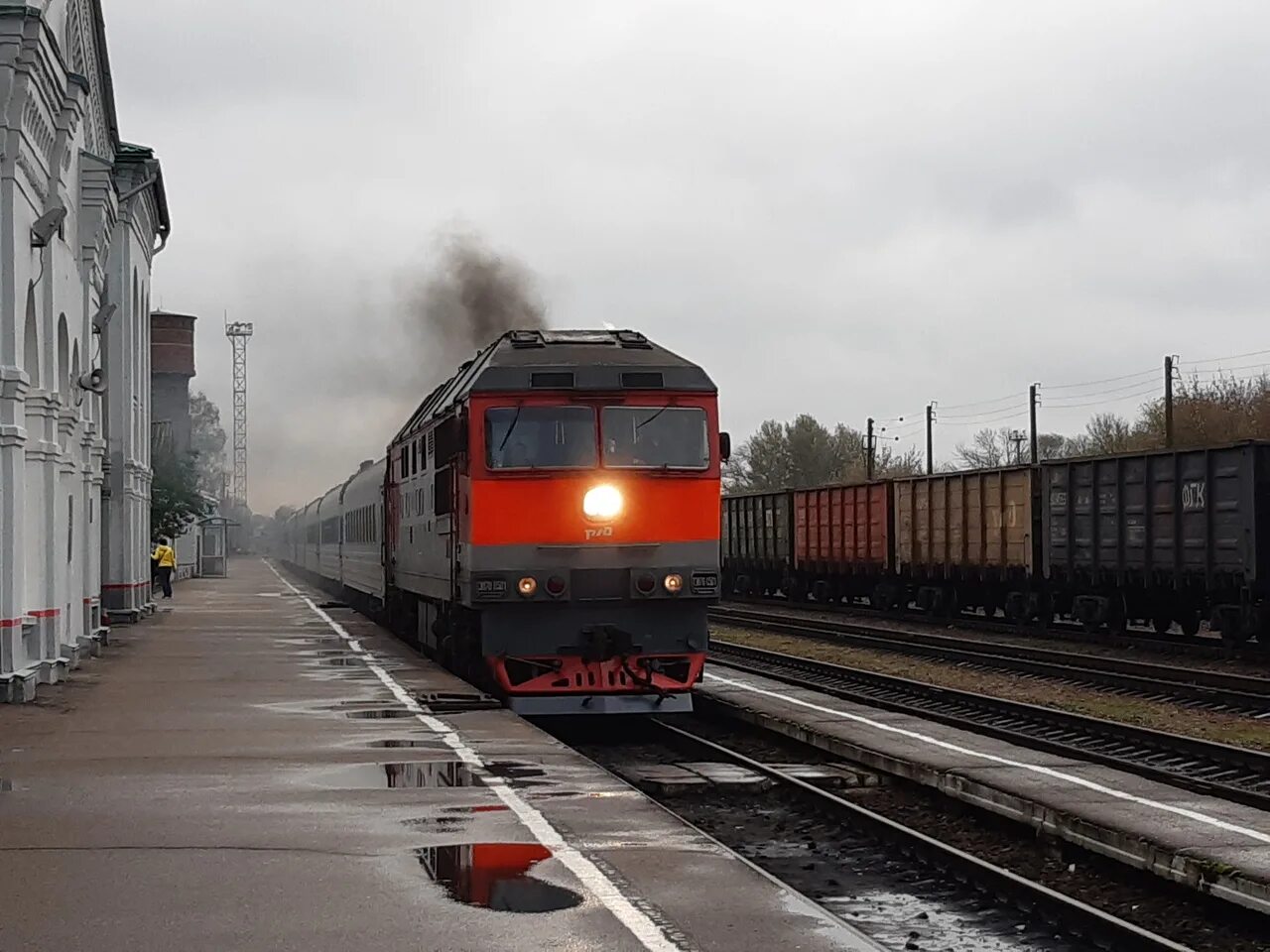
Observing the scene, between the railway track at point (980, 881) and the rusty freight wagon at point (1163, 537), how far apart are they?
38.2 feet

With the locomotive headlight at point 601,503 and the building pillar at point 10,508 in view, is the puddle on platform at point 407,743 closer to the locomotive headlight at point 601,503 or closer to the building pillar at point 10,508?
the locomotive headlight at point 601,503

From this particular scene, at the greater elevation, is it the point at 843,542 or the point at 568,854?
the point at 843,542

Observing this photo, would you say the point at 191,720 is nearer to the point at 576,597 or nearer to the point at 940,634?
the point at 576,597

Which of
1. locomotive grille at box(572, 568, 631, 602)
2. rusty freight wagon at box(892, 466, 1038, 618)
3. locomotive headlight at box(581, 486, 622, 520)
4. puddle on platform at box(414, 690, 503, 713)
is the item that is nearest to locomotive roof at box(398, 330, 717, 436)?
locomotive headlight at box(581, 486, 622, 520)

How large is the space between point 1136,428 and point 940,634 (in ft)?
101

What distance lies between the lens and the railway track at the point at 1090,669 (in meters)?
17.2

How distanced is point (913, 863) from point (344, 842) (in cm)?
343

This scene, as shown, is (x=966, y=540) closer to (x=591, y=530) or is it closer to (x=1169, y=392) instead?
(x=1169, y=392)

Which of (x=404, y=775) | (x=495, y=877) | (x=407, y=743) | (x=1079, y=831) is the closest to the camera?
(x=495, y=877)

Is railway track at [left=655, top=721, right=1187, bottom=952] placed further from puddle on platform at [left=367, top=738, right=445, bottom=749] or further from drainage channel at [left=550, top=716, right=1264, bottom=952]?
puddle on platform at [left=367, top=738, right=445, bottom=749]

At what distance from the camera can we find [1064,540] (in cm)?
2719

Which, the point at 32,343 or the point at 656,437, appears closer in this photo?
the point at 656,437

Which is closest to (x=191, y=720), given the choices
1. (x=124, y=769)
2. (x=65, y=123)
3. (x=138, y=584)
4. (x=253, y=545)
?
(x=124, y=769)

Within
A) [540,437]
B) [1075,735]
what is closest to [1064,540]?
[1075,735]
